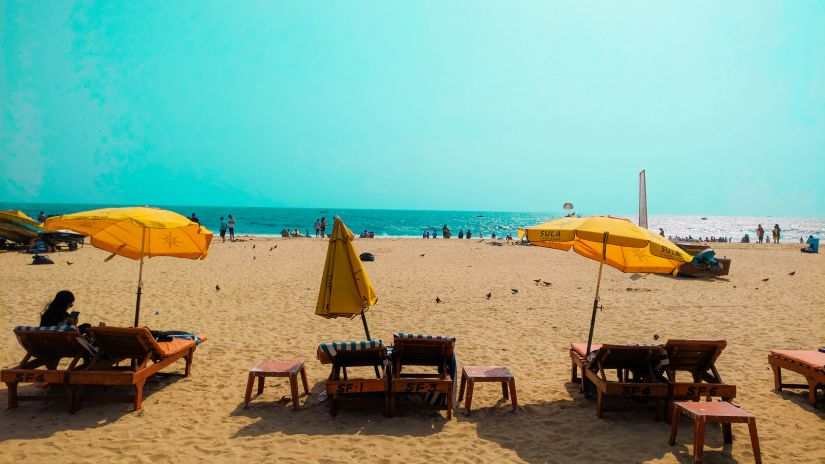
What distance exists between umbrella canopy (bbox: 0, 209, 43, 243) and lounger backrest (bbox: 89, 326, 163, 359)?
891 inches

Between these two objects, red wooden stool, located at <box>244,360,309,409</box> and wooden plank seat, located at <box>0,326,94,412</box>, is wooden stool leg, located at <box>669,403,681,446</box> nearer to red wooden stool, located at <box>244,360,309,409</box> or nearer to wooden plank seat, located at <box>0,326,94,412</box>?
red wooden stool, located at <box>244,360,309,409</box>

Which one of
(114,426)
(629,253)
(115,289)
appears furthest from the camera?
(115,289)

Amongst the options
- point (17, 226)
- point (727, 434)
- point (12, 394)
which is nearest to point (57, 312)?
point (12, 394)

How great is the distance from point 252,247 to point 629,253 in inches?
1009

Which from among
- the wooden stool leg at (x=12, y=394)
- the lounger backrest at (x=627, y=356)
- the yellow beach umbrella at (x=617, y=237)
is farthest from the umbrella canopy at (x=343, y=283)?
the wooden stool leg at (x=12, y=394)

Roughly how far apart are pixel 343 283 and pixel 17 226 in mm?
26071

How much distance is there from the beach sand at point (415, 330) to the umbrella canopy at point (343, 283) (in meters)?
1.32

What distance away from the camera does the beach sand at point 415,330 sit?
4.89 m

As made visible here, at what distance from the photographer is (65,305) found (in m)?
6.21

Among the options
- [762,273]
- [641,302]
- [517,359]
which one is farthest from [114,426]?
[762,273]

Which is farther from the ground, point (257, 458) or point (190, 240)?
point (190, 240)

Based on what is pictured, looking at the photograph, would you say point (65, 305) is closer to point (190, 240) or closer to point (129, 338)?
point (129, 338)

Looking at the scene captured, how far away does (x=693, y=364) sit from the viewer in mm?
5766

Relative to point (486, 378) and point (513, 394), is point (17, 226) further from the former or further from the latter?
point (513, 394)
